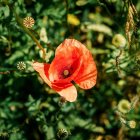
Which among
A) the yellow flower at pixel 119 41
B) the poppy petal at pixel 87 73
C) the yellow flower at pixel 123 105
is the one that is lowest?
the yellow flower at pixel 123 105

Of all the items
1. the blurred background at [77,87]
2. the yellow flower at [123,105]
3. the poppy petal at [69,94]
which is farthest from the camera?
the yellow flower at [123,105]

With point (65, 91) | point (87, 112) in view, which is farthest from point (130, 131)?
point (65, 91)

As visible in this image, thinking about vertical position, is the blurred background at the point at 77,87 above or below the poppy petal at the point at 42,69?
below

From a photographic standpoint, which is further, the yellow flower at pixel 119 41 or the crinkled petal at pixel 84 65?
the yellow flower at pixel 119 41

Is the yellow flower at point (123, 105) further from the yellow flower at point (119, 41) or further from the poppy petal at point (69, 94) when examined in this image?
the poppy petal at point (69, 94)

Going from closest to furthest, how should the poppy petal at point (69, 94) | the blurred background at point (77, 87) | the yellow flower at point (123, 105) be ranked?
the poppy petal at point (69, 94) → the blurred background at point (77, 87) → the yellow flower at point (123, 105)

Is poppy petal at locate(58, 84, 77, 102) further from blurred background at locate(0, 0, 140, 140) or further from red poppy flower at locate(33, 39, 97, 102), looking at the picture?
blurred background at locate(0, 0, 140, 140)

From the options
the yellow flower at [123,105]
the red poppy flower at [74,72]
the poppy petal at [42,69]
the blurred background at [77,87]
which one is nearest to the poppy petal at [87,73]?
the red poppy flower at [74,72]
